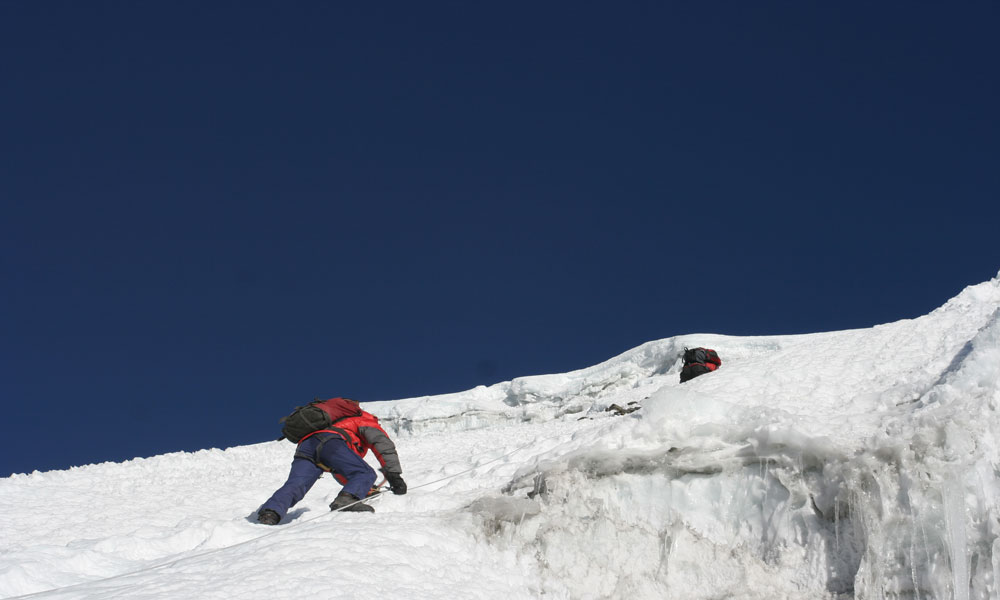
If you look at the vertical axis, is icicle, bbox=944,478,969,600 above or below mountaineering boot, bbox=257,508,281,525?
below

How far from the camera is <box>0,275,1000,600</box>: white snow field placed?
14.7ft

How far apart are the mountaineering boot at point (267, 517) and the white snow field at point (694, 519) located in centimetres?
38

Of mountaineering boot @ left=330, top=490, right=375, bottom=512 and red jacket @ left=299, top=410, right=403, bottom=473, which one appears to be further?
red jacket @ left=299, top=410, right=403, bottom=473

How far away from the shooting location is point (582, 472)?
552 centimetres

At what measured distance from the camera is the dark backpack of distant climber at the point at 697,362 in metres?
11.4

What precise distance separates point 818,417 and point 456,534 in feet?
8.57

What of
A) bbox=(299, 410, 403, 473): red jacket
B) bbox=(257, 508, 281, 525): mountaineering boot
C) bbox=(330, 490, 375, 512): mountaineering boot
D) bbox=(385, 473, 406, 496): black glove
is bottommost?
bbox=(257, 508, 281, 525): mountaineering boot

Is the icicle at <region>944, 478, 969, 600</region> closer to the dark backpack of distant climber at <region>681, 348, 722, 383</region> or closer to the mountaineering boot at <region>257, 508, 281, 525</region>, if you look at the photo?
the mountaineering boot at <region>257, 508, 281, 525</region>

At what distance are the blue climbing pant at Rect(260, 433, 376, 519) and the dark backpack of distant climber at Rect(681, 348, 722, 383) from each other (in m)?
6.23

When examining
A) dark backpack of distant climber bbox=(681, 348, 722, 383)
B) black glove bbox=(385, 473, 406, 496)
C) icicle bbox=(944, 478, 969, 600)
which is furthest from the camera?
dark backpack of distant climber bbox=(681, 348, 722, 383)

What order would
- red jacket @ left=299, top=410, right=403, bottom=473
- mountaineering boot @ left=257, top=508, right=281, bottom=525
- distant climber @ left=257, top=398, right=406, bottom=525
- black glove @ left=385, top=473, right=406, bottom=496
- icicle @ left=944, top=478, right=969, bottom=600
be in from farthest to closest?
red jacket @ left=299, top=410, right=403, bottom=473
black glove @ left=385, top=473, right=406, bottom=496
distant climber @ left=257, top=398, right=406, bottom=525
mountaineering boot @ left=257, top=508, right=281, bottom=525
icicle @ left=944, top=478, right=969, bottom=600

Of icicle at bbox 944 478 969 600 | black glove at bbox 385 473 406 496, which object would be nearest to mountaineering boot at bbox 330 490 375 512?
black glove at bbox 385 473 406 496

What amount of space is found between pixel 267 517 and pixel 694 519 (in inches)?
117

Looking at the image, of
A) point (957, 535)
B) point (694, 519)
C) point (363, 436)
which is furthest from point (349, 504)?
point (957, 535)
